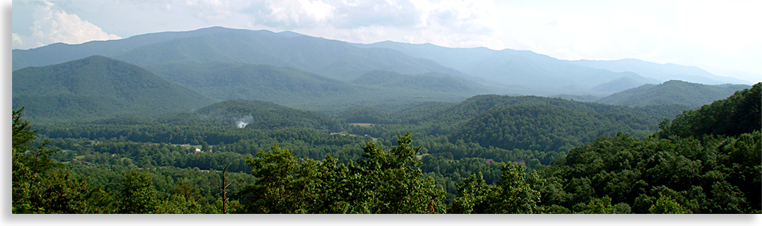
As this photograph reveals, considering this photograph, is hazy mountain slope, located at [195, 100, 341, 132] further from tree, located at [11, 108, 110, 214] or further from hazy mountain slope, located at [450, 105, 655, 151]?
tree, located at [11, 108, 110, 214]

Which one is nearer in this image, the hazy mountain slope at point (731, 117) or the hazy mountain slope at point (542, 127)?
the hazy mountain slope at point (731, 117)

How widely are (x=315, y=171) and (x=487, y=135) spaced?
398 feet

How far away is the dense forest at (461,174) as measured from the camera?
705 inches

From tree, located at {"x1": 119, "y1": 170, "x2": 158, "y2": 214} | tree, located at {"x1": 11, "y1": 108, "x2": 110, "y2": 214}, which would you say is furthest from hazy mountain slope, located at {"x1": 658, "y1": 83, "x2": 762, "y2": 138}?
tree, located at {"x1": 11, "y1": 108, "x2": 110, "y2": 214}

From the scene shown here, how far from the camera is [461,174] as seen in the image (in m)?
87.5

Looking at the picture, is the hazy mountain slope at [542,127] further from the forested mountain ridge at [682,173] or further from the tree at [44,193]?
the tree at [44,193]

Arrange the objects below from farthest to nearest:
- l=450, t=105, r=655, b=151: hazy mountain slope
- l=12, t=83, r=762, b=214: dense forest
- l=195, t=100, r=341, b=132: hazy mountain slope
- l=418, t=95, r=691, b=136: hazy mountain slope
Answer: l=195, t=100, r=341, b=132: hazy mountain slope, l=418, t=95, r=691, b=136: hazy mountain slope, l=450, t=105, r=655, b=151: hazy mountain slope, l=12, t=83, r=762, b=214: dense forest

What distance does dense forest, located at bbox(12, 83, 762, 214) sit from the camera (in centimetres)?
1791

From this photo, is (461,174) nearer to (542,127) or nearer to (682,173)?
(542,127)

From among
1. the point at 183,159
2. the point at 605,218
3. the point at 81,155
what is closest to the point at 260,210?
the point at 605,218

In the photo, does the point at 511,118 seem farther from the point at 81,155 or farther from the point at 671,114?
the point at 81,155

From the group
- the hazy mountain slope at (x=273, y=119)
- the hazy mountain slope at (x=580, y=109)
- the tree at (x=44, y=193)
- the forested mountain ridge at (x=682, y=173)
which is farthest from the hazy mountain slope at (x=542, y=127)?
the tree at (x=44, y=193)

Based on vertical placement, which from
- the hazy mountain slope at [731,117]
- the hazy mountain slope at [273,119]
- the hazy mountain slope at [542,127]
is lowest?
the hazy mountain slope at [273,119]

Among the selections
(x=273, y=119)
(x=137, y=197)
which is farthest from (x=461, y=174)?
(x=273, y=119)
